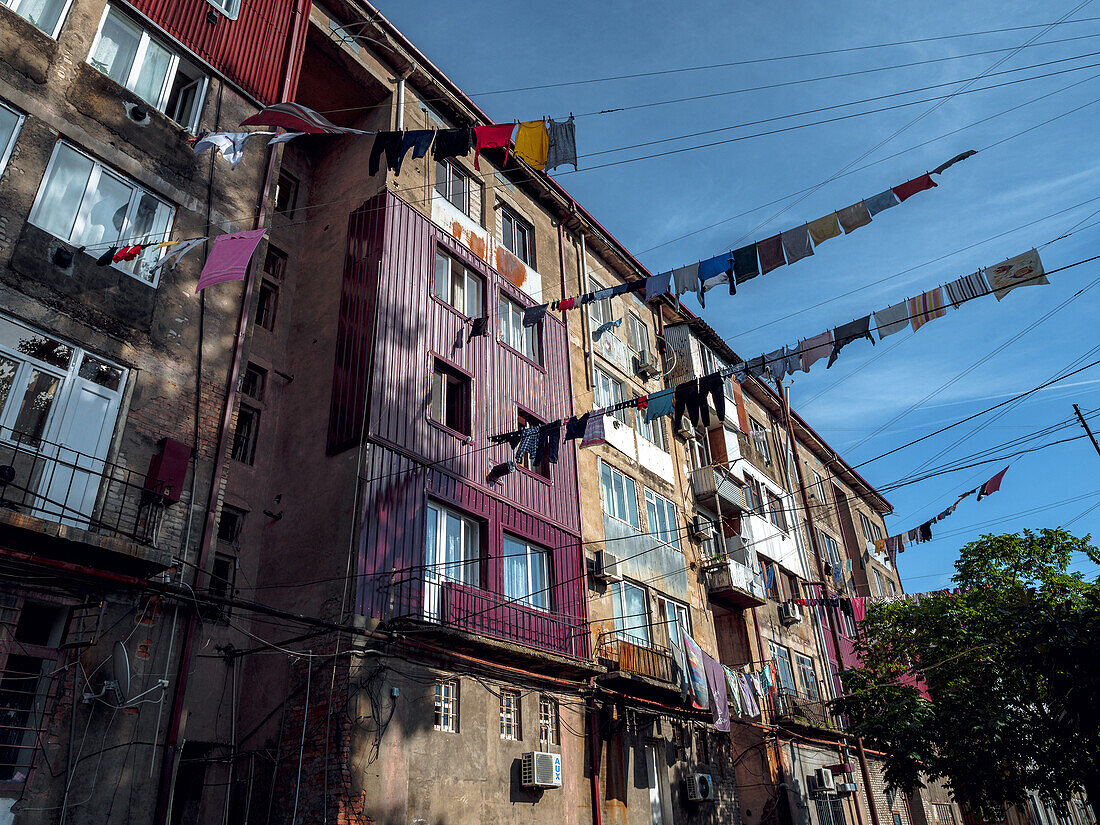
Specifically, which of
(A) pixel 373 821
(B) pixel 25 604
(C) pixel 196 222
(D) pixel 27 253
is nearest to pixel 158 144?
(C) pixel 196 222

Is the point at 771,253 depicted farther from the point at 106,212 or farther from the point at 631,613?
the point at 106,212

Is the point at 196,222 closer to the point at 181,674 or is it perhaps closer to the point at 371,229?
the point at 371,229

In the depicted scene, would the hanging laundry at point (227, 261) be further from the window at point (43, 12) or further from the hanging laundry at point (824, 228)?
the hanging laundry at point (824, 228)

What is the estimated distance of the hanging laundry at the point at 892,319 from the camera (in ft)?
50.4

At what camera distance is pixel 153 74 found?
1513 cm

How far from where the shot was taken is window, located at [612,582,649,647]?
21.2 meters

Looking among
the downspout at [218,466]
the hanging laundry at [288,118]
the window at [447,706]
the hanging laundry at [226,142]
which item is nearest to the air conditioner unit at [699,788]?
the window at [447,706]

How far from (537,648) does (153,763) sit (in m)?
8.08

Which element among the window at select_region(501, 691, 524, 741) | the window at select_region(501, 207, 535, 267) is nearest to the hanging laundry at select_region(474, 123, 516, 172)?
the window at select_region(501, 207, 535, 267)

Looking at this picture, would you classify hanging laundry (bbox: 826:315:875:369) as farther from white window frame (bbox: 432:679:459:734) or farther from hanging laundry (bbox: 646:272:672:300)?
white window frame (bbox: 432:679:459:734)

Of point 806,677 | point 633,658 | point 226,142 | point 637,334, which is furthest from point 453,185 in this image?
point 806,677

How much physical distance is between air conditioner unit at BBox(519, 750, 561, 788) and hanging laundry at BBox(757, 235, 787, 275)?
10616mm

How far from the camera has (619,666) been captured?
63.1 ft

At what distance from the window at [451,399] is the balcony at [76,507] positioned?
23.4 feet
